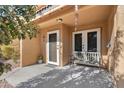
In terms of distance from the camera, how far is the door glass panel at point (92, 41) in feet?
26.8

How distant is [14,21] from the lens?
3.37 metres

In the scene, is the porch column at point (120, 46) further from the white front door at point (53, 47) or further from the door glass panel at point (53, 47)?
the door glass panel at point (53, 47)

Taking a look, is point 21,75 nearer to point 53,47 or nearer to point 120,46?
point 53,47

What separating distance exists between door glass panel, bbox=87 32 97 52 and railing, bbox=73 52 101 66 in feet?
0.78

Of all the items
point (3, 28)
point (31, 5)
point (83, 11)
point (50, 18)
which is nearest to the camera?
point (3, 28)

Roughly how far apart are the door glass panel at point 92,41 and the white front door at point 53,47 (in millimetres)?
1772

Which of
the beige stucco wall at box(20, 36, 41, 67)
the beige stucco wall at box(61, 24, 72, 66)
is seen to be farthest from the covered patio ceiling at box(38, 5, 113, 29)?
the beige stucco wall at box(20, 36, 41, 67)

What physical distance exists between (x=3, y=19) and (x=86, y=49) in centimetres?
576

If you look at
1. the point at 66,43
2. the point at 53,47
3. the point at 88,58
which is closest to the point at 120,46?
the point at 88,58

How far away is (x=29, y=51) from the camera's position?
1023cm

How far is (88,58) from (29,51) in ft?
12.7
